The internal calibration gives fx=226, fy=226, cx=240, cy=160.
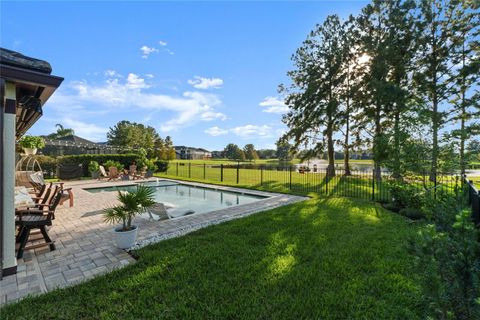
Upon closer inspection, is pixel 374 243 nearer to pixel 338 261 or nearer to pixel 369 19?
pixel 338 261

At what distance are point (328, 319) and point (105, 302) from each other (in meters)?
2.44

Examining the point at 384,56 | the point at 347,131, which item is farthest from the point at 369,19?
the point at 347,131

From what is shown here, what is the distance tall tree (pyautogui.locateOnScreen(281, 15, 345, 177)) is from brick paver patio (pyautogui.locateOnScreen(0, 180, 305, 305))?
13.1m

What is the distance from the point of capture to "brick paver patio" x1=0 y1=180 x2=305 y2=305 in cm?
300

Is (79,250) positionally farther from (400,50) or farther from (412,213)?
(400,50)

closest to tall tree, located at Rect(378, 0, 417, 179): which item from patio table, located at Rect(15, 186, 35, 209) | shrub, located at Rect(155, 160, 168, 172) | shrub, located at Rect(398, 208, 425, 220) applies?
shrub, located at Rect(398, 208, 425, 220)

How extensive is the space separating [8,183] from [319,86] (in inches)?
731

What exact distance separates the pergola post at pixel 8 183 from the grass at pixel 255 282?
1063 millimetres

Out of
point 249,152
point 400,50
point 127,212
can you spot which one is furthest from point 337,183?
point 249,152

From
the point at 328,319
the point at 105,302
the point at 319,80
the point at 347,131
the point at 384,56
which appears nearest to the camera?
the point at 328,319

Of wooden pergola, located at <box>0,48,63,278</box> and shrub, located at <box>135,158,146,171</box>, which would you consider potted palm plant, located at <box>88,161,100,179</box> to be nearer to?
shrub, located at <box>135,158,146,171</box>

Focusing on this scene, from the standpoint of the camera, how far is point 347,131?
62.6 feet

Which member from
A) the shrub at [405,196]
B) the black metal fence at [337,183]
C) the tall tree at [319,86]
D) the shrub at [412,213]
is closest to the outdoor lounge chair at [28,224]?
the black metal fence at [337,183]

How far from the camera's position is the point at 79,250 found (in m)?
4.00
